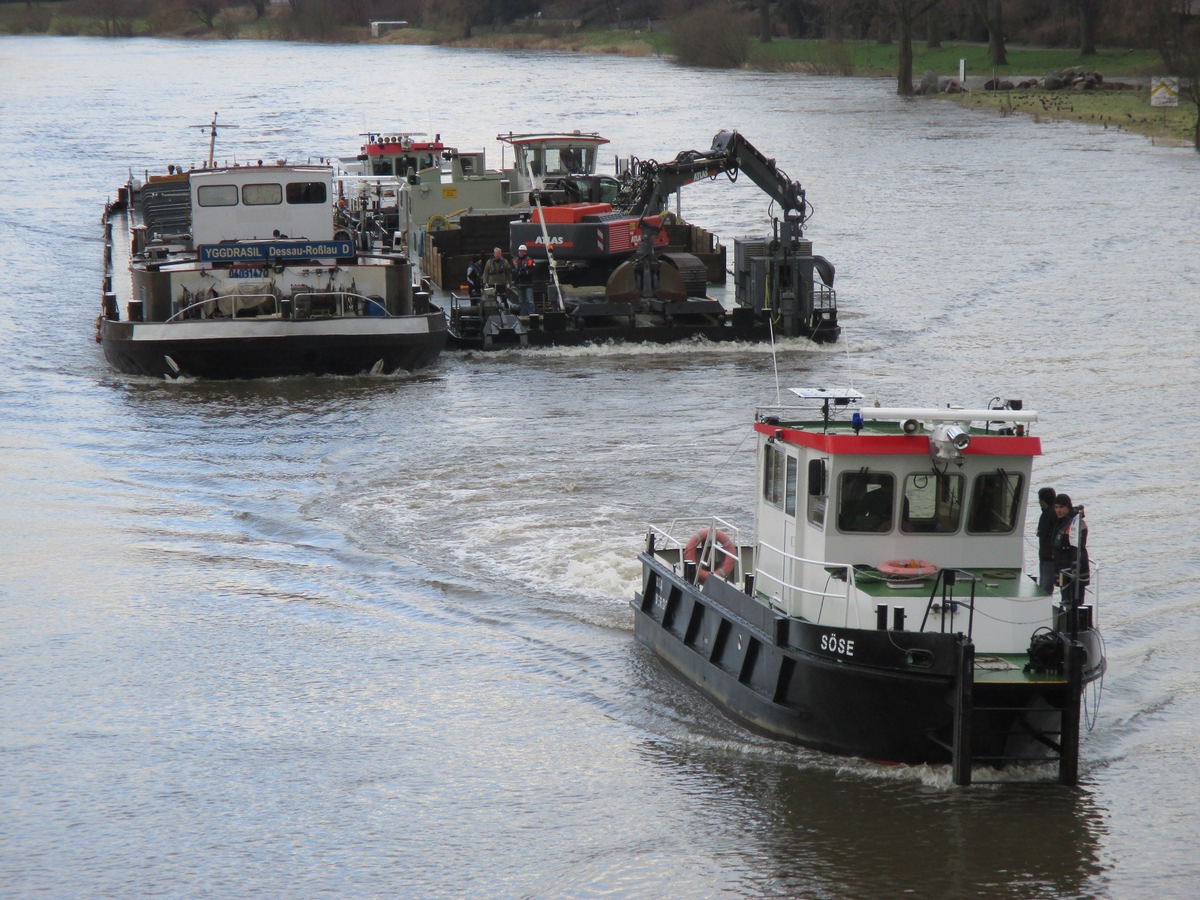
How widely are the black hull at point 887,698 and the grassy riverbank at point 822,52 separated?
54.9m

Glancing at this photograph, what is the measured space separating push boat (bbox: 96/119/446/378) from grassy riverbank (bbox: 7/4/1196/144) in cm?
4204

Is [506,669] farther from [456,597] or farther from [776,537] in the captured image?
[776,537]

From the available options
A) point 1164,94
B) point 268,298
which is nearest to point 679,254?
point 268,298

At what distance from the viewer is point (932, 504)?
43.3ft

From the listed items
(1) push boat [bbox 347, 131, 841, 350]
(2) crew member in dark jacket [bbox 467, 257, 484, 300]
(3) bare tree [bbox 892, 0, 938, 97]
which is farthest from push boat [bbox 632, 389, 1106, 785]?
(3) bare tree [bbox 892, 0, 938, 97]

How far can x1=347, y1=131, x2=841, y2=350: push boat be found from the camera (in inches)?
1242

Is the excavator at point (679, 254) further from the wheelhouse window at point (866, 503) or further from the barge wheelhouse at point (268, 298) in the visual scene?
the wheelhouse window at point (866, 503)

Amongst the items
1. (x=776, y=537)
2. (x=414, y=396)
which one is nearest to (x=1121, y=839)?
(x=776, y=537)

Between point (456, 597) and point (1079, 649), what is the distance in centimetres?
776

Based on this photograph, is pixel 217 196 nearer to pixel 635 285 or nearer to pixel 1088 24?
pixel 635 285

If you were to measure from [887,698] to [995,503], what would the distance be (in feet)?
6.43

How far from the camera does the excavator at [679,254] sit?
3164 cm

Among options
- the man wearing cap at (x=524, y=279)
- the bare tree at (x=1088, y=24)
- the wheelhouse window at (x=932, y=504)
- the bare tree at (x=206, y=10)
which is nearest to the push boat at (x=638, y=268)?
the man wearing cap at (x=524, y=279)

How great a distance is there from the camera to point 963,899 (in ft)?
37.9
